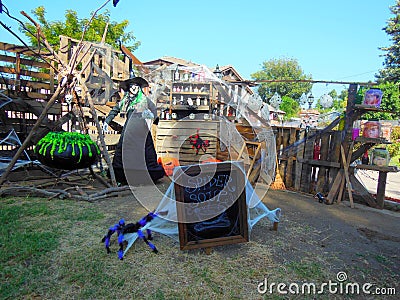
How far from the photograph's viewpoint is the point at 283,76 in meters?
45.3

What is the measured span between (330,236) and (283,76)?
151 ft

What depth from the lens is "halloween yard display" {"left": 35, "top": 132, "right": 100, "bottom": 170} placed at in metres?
4.41

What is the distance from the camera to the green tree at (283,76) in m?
42.6

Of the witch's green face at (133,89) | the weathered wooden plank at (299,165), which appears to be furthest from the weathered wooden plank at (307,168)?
the witch's green face at (133,89)

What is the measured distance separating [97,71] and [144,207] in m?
3.90

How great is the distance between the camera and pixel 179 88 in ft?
33.3

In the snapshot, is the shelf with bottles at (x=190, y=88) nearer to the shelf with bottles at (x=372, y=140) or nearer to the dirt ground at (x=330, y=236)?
the dirt ground at (x=330, y=236)

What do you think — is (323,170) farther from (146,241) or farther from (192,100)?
(192,100)

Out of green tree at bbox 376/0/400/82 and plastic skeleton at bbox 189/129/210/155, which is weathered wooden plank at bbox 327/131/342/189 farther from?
green tree at bbox 376/0/400/82

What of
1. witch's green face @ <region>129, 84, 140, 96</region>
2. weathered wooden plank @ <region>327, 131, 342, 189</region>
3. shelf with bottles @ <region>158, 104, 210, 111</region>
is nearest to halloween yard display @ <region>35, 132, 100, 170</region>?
witch's green face @ <region>129, 84, 140, 96</region>

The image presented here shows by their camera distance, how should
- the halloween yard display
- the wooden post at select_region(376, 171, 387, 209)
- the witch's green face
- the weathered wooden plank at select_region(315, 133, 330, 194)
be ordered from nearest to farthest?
the halloween yard display < the wooden post at select_region(376, 171, 387, 209) < the weathered wooden plank at select_region(315, 133, 330, 194) < the witch's green face

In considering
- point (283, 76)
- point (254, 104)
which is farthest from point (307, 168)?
point (283, 76)

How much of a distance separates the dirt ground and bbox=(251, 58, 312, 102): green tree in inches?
1544

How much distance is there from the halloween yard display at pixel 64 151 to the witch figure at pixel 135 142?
2.58ft
